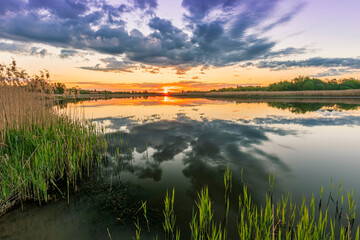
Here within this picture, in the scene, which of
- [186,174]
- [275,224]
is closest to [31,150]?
[186,174]

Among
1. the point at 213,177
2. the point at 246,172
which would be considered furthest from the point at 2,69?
the point at 246,172

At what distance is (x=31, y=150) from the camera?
6.34 m

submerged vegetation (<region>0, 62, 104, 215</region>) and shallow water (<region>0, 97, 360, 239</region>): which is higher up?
submerged vegetation (<region>0, 62, 104, 215</region>)

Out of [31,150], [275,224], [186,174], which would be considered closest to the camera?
A: [275,224]

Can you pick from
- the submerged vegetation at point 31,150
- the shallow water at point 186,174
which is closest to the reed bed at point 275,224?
the shallow water at point 186,174

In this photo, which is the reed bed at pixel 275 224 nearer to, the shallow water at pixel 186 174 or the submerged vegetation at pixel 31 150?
the shallow water at pixel 186 174

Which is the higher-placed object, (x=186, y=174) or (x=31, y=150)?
(x=31, y=150)

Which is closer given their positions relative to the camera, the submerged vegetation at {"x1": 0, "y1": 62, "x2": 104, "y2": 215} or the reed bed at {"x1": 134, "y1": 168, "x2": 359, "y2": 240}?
the reed bed at {"x1": 134, "y1": 168, "x2": 359, "y2": 240}

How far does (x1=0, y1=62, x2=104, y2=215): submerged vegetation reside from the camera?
4.74 meters

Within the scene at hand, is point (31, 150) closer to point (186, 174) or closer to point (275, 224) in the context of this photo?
point (186, 174)

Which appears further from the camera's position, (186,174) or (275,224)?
(186,174)

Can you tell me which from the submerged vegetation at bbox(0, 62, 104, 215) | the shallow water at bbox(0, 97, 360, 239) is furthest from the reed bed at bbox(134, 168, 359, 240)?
the submerged vegetation at bbox(0, 62, 104, 215)

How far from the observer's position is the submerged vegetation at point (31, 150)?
4742mm

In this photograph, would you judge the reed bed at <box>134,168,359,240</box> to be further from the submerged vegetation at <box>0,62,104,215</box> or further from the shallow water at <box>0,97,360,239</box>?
the submerged vegetation at <box>0,62,104,215</box>
